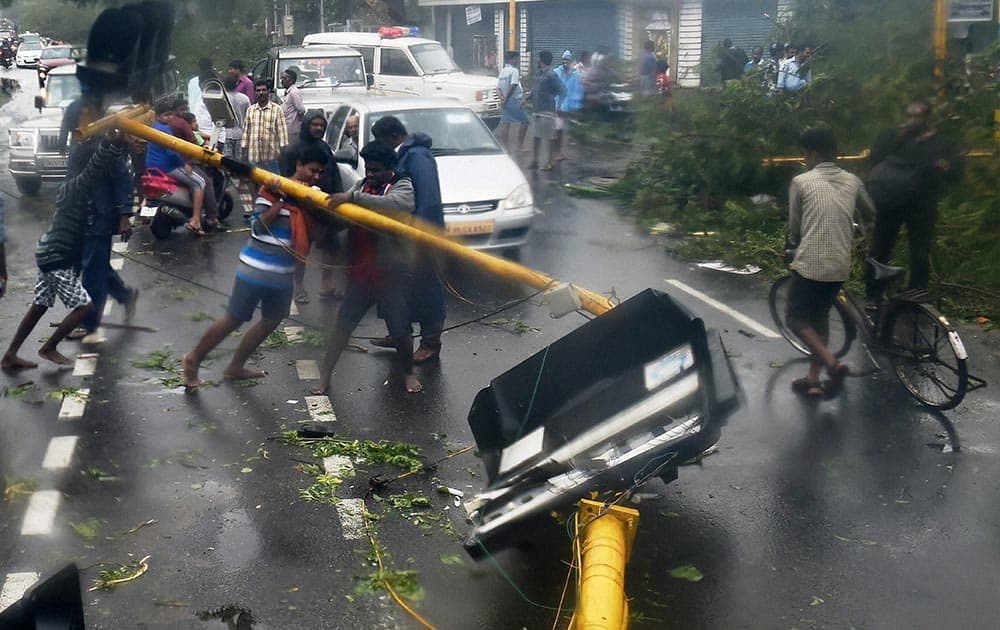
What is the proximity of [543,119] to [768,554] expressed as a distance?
13.2 metres

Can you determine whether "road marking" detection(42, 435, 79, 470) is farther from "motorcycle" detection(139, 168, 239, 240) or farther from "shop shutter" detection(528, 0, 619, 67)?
"motorcycle" detection(139, 168, 239, 240)

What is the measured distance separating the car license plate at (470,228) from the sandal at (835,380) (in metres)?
4.70

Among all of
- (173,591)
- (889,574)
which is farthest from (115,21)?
(889,574)

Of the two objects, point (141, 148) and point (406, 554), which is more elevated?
point (141, 148)

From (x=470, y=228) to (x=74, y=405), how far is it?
498 cm

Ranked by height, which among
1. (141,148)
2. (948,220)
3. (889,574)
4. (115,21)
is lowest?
(889,574)

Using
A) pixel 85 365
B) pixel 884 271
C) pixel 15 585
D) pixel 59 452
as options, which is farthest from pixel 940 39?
pixel 15 585

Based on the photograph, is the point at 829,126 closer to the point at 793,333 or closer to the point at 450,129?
the point at 793,333

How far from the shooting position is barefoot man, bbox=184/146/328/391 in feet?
23.7

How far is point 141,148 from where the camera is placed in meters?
8.27

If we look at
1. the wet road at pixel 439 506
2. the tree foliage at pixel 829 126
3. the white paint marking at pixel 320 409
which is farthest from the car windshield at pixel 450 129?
the white paint marking at pixel 320 409

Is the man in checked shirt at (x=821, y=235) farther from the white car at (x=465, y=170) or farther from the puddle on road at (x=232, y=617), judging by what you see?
the white car at (x=465, y=170)

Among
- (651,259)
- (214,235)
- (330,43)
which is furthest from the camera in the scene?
(330,43)

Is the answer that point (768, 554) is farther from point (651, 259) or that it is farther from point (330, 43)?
point (330, 43)
